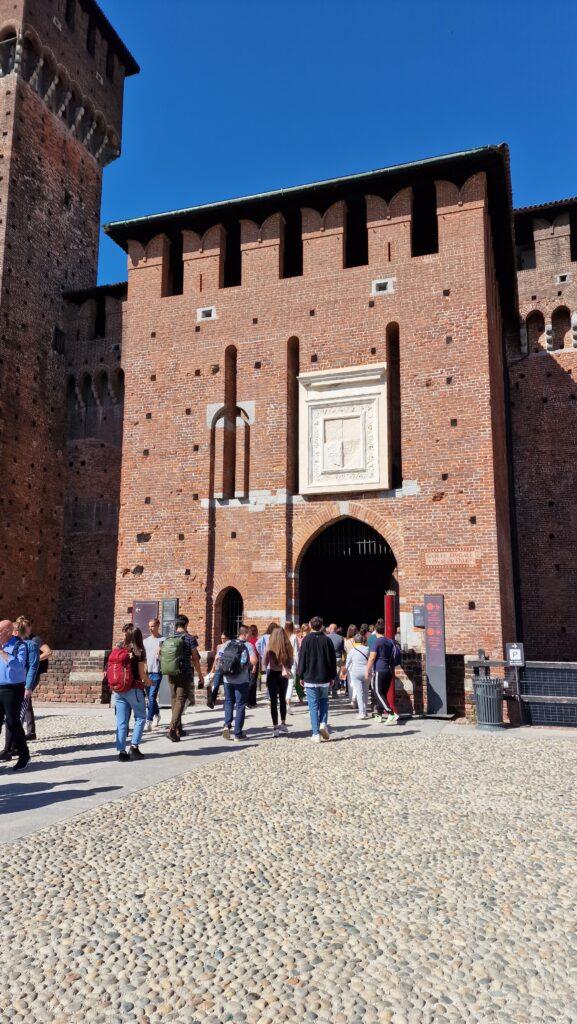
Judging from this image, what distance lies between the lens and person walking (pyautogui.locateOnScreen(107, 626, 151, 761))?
702 cm

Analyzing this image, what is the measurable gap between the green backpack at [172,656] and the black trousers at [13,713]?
1771 mm

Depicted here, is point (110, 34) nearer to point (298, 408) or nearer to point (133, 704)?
point (298, 408)

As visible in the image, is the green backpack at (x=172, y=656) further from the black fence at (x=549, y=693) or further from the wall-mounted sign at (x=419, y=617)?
the wall-mounted sign at (x=419, y=617)

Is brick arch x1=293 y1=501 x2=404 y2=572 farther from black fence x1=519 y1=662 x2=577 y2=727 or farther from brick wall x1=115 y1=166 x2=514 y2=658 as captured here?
black fence x1=519 y1=662 x2=577 y2=727

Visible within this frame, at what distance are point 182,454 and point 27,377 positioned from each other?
717 cm

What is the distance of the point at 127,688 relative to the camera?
23.2ft

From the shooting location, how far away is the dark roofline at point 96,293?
68.3 feet

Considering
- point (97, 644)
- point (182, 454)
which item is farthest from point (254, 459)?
point (97, 644)

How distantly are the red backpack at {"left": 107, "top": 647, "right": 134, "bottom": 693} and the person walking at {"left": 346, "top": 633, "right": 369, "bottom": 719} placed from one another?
14.6 ft

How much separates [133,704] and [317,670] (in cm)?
215

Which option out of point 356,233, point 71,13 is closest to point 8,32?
point 71,13

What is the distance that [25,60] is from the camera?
20516 millimetres

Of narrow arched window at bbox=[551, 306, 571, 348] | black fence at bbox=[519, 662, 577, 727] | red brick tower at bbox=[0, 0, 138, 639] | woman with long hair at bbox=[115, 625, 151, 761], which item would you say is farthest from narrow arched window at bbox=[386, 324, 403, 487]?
red brick tower at bbox=[0, 0, 138, 639]

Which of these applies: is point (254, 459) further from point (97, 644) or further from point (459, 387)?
point (97, 644)
